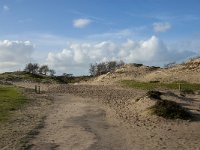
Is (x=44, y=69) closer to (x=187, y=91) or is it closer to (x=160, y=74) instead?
(x=160, y=74)

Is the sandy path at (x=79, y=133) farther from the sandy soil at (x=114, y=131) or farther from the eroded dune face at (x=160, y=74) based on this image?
the eroded dune face at (x=160, y=74)

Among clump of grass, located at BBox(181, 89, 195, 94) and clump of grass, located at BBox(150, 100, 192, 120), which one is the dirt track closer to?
clump of grass, located at BBox(150, 100, 192, 120)

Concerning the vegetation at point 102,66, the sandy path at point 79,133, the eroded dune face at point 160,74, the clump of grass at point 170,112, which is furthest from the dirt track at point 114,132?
the vegetation at point 102,66

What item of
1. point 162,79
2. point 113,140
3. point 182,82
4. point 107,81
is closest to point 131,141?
point 113,140

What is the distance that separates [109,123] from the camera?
25.1 metres

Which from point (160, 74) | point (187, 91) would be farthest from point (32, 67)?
point (187, 91)

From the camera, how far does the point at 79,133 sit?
68.5ft

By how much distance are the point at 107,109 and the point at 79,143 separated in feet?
48.3

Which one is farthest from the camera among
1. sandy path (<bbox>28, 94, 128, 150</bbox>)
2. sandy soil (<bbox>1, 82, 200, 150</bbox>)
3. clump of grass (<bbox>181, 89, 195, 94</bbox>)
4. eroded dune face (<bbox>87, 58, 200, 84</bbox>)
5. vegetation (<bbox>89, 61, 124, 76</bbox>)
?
vegetation (<bbox>89, 61, 124, 76</bbox>)

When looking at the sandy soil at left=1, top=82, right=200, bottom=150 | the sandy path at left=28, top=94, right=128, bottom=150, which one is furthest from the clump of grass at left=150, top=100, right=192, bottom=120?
the sandy path at left=28, top=94, right=128, bottom=150

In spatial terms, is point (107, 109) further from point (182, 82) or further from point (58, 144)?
point (182, 82)

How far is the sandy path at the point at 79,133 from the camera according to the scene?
1797 cm

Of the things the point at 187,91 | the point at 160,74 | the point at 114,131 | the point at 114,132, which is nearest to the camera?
the point at 114,132

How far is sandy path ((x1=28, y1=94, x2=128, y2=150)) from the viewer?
1797 centimetres
